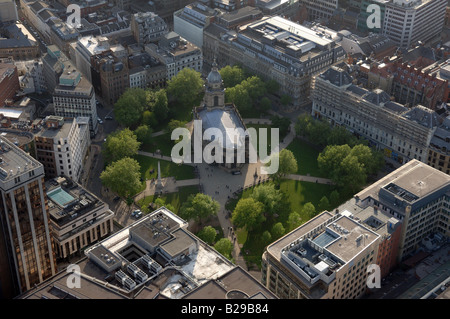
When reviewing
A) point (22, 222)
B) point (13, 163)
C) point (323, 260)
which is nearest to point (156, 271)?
point (22, 222)

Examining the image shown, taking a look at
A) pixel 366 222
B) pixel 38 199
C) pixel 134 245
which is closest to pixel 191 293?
pixel 134 245

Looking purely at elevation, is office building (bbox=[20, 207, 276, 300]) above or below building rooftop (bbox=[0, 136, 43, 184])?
below

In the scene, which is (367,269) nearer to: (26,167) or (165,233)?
(165,233)

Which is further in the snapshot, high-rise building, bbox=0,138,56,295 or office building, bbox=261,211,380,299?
office building, bbox=261,211,380,299

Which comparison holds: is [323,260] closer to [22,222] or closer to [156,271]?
[156,271]

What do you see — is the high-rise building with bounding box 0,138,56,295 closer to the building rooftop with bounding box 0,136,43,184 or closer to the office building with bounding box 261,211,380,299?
the building rooftop with bounding box 0,136,43,184

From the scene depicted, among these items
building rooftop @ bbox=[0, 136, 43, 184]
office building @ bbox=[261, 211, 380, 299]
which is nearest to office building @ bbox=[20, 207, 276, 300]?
office building @ bbox=[261, 211, 380, 299]

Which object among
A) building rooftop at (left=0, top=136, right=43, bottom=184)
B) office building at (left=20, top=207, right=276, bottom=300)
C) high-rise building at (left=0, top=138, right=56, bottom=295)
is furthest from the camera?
high-rise building at (left=0, top=138, right=56, bottom=295)
